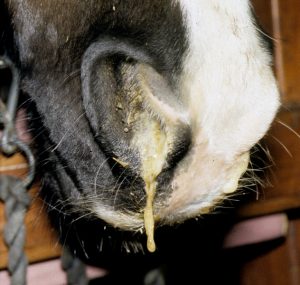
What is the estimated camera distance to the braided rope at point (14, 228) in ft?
1.83

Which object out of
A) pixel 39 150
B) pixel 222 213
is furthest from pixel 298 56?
pixel 39 150

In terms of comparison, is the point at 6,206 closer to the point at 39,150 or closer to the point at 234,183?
the point at 39,150

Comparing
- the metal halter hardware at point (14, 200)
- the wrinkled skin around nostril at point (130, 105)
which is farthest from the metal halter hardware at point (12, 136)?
the wrinkled skin around nostril at point (130, 105)

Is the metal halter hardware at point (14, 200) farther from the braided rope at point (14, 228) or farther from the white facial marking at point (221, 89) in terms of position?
the white facial marking at point (221, 89)

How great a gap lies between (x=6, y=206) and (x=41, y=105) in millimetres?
99

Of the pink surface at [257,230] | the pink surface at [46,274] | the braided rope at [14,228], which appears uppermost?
the braided rope at [14,228]

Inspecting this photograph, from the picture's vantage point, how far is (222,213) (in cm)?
69

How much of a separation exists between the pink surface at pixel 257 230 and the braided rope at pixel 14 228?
10.0 inches

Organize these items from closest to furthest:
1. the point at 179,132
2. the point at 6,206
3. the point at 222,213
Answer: the point at 179,132 → the point at 6,206 → the point at 222,213

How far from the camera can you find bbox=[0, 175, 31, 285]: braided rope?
0.56m

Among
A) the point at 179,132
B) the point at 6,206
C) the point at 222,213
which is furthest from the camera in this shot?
the point at 222,213

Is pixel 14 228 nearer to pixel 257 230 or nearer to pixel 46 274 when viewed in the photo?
pixel 46 274

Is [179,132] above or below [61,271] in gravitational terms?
above

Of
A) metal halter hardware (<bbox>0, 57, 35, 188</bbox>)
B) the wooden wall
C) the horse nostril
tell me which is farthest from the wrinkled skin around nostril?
the wooden wall
